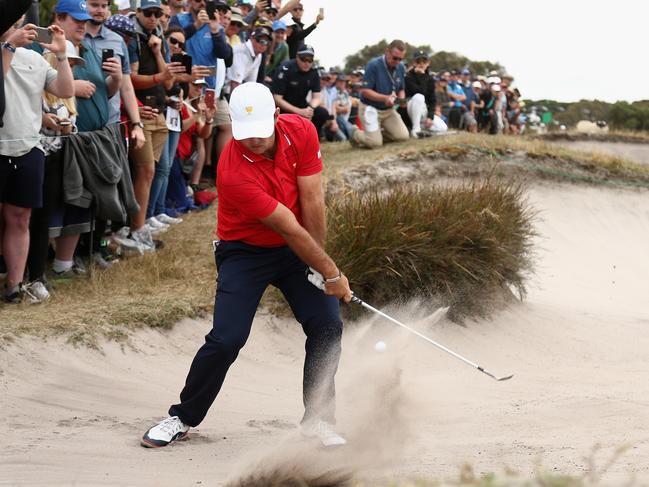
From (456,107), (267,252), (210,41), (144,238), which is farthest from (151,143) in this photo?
(456,107)

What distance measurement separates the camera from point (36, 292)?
310 inches

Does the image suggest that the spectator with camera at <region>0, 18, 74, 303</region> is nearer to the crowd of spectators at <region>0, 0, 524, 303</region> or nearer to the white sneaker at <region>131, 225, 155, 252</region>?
the crowd of spectators at <region>0, 0, 524, 303</region>

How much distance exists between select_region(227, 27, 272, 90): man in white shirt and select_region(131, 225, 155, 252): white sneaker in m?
3.20

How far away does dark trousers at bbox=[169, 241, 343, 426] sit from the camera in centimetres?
541

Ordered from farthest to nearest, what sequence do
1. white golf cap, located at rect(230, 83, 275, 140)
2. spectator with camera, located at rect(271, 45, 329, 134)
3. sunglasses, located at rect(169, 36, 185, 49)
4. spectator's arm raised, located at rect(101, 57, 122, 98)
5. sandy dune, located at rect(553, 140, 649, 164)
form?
sandy dune, located at rect(553, 140, 649, 164) < spectator with camera, located at rect(271, 45, 329, 134) < sunglasses, located at rect(169, 36, 185, 49) < spectator's arm raised, located at rect(101, 57, 122, 98) < white golf cap, located at rect(230, 83, 275, 140)

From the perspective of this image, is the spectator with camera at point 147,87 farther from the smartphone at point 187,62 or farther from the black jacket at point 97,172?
the black jacket at point 97,172

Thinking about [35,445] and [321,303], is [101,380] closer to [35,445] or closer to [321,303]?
[35,445]

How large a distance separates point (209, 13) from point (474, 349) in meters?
5.00

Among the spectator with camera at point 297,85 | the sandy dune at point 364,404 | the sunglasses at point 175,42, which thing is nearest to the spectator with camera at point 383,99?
the spectator with camera at point 297,85

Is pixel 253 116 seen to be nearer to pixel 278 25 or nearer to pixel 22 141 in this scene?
pixel 22 141

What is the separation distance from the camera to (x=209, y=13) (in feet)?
37.0

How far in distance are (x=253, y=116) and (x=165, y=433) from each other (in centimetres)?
188

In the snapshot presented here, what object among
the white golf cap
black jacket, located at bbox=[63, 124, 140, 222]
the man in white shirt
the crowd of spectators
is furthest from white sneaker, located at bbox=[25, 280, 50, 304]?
the man in white shirt

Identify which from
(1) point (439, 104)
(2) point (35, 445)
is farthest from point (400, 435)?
(1) point (439, 104)
